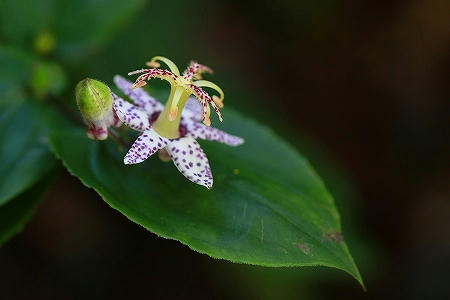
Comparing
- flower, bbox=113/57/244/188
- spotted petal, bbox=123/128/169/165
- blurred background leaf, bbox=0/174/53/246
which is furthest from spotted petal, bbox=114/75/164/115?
blurred background leaf, bbox=0/174/53/246

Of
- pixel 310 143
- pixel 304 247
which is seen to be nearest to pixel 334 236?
pixel 304 247

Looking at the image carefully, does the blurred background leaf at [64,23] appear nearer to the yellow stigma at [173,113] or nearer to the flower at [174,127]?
the flower at [174,127]

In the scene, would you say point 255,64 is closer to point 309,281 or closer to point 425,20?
point 425,20

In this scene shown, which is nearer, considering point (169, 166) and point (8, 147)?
point (169, 166)

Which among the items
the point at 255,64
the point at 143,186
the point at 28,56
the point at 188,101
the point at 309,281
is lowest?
the point at 309,281

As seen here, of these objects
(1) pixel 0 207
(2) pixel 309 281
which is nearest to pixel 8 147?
(1) pixel 0 207

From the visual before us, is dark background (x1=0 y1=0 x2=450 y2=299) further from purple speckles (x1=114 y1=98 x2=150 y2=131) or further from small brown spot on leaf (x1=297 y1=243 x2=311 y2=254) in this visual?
small brown spot on leaf (x1=297 y1=243 x2=311 y2=254)

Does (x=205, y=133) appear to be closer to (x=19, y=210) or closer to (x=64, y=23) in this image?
(x=19, y=210)
